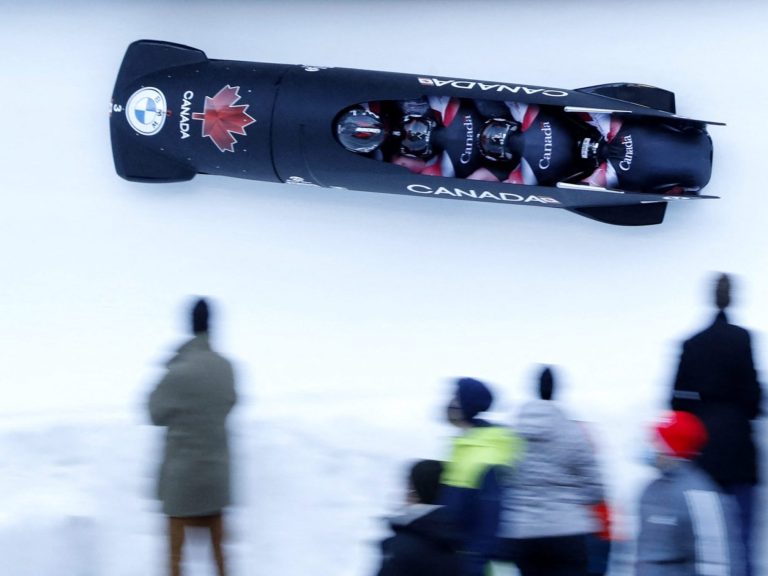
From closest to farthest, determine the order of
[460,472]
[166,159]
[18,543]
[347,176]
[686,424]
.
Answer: [686,424] < [460,472] < [18,543] < [347,176] < [166,159]

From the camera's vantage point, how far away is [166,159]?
16.3 ft

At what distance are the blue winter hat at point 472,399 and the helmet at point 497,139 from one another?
171 centimetres

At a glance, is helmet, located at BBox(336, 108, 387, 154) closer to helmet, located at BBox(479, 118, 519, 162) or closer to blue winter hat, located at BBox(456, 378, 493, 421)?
helmet, located at BBox(479, 118, 519, 162)

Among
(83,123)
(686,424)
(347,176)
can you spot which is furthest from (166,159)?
(686,424)

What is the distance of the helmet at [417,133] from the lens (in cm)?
463

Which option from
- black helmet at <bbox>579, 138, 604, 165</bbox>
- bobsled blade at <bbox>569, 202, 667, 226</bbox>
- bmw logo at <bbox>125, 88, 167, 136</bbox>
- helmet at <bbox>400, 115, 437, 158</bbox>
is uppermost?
bmw logo at <bbox>125, 88, 167, 136</bbox>

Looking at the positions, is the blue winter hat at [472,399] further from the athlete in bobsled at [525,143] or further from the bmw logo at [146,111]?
the bmw logo at [146,111]

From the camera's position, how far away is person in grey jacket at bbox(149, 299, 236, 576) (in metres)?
3.57

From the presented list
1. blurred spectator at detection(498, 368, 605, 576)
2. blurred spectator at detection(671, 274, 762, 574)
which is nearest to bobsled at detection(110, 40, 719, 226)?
blurred spectator at detection(671, 274, 762, 574)

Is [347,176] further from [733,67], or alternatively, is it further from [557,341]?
[733,67]

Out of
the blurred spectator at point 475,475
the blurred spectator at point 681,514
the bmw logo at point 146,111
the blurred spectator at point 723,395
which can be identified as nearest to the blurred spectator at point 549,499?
the blurred spectator at point 475,475

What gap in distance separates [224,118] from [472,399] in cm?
218

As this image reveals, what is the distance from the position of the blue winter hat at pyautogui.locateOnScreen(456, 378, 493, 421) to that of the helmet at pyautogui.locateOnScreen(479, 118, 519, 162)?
1707 mm

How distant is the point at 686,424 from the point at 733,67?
2569 millimetres
